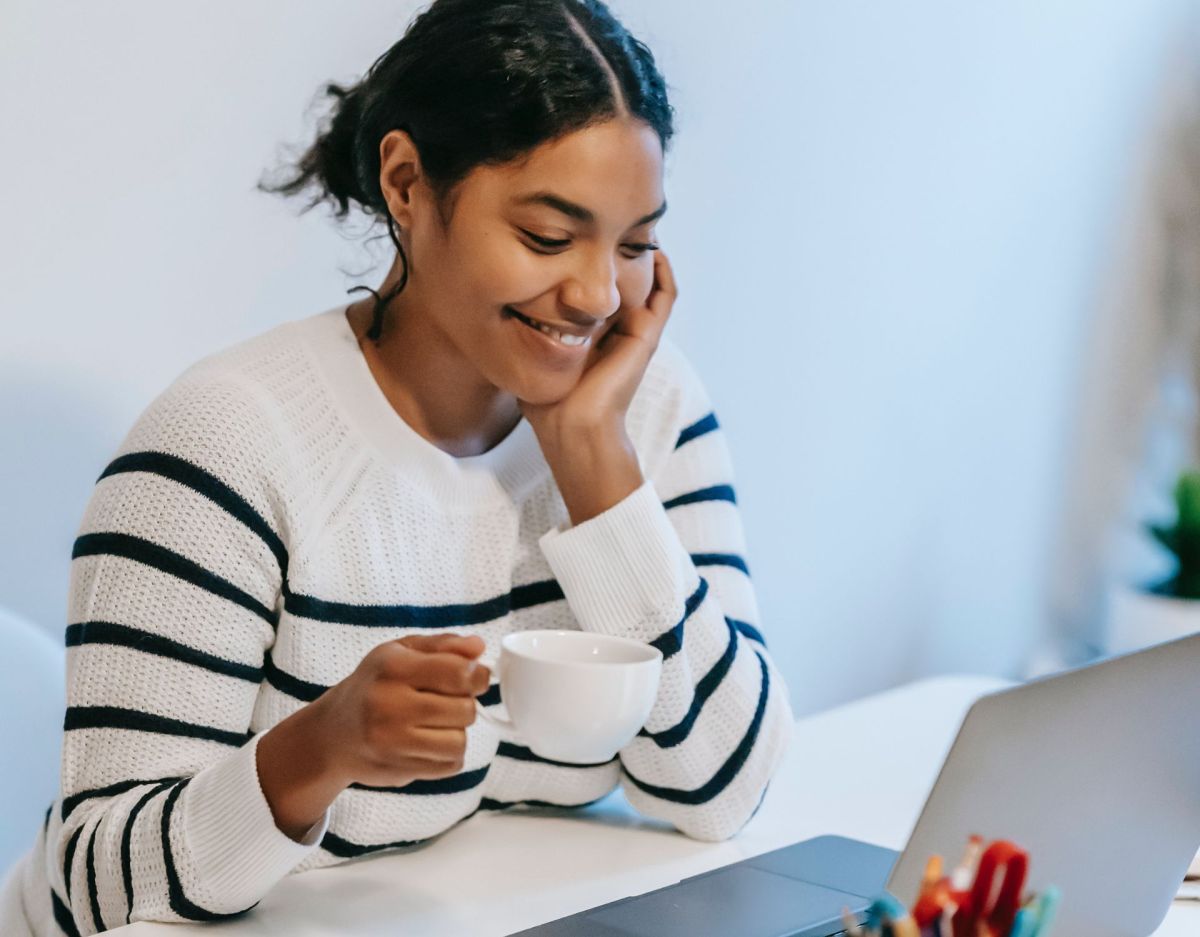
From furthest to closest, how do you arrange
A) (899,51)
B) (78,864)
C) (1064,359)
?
(1064,359)
(899,51)
(78,864)

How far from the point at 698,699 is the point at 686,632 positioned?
0.19 ft

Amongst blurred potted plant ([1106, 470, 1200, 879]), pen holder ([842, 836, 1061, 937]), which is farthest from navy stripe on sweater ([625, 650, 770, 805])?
blurred potted plant ([1106, 470, 1200, 879])

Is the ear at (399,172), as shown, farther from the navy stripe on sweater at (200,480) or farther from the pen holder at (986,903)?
the pen holder at (986,903)

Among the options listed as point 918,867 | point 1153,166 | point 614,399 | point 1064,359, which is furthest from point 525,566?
point 1153,166

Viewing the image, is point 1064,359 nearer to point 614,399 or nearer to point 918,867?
point 614,399

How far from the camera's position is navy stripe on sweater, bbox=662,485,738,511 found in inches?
52.2

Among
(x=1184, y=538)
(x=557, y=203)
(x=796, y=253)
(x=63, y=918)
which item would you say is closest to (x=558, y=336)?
(x=557, y=203)

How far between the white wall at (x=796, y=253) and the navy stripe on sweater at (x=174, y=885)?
1.63ft

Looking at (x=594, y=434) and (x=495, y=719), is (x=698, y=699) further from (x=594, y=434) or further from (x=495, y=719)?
(x=495, y=719)

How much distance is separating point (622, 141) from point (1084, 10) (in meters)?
1.75

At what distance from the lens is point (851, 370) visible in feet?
7.23

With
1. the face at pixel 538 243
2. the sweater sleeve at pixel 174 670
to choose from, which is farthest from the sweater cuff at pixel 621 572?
the sweater sleeve at pixel 174 670

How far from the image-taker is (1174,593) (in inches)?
100

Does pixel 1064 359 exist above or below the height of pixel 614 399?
below
